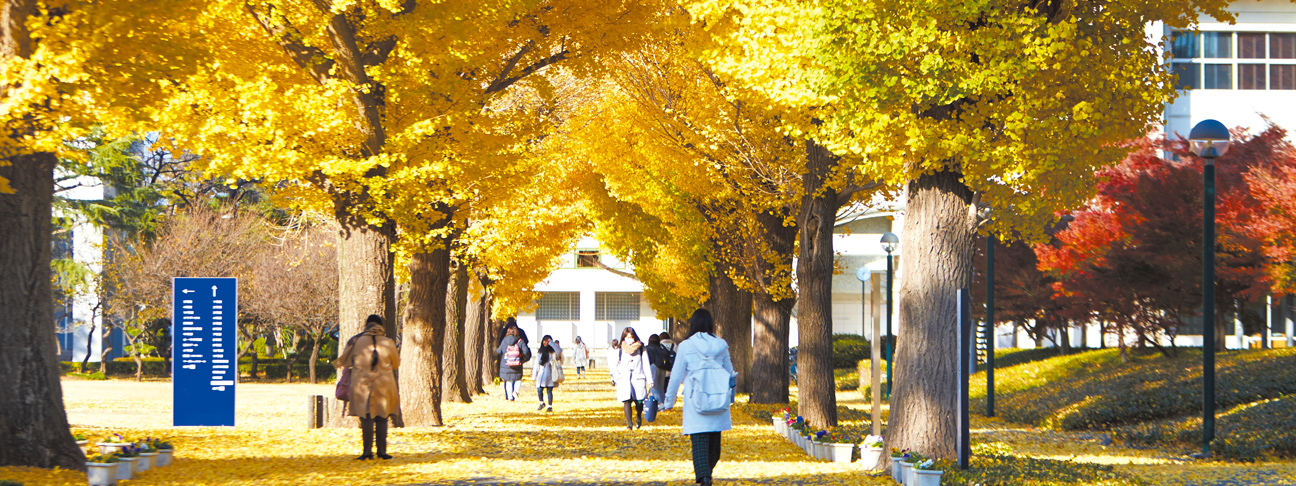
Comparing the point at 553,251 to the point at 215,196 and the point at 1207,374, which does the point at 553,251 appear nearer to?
the point at 1207,374

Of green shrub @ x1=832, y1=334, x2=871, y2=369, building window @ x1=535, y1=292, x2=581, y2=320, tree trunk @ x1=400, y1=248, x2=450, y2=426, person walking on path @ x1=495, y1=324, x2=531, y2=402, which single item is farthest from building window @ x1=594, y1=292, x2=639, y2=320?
tree trunk @ x1=400, y1=248, x2=450, y2=426

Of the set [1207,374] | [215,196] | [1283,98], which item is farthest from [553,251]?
[1283,98]

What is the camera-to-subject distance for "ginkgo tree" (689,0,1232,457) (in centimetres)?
879

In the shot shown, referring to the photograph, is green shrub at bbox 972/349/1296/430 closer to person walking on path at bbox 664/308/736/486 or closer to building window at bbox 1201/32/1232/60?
person walking on path at bbox 664/308/736/486

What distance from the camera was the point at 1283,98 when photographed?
36.6 metres

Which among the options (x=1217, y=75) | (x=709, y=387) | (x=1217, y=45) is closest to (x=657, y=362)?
(x=709, y=387)

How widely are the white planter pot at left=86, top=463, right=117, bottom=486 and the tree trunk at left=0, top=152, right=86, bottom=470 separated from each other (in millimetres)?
452

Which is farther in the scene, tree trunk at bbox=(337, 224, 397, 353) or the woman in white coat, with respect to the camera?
the woman in white coat

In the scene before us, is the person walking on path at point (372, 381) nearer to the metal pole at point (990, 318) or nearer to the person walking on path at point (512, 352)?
the person walking on path at point (512, 352)

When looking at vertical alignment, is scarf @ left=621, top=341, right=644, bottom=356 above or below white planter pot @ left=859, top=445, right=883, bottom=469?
above

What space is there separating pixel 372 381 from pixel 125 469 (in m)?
2.46

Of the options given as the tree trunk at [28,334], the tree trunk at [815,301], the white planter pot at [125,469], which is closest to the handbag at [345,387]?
the white planter pot at [125,469]

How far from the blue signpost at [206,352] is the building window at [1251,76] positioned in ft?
116

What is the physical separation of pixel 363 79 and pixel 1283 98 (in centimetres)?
3451
